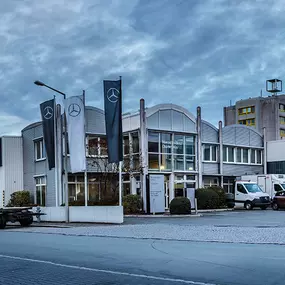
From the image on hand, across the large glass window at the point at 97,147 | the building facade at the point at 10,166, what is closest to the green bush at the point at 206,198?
the large glass window at the point at 97,147

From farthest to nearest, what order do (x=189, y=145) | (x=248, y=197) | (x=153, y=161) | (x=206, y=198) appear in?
(x=189, y=145), (x=248, y=197), (x=153, y=161), (x=206, y=198)

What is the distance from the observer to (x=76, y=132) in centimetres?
2770

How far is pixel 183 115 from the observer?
4081cm

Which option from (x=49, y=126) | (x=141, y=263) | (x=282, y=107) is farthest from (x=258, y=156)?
(x=282, y=107)

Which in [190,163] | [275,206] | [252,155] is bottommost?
[275,206]

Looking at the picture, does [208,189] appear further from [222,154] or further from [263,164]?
[263,164]

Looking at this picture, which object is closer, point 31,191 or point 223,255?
point 223,255

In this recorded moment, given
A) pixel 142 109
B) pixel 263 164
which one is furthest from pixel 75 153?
pixel 263 164

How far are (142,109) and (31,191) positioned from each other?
36.8 ft

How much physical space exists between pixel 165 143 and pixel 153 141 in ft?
4.07

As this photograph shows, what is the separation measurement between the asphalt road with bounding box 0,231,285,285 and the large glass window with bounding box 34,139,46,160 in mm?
23831

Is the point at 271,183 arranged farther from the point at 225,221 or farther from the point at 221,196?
the point at 225,221

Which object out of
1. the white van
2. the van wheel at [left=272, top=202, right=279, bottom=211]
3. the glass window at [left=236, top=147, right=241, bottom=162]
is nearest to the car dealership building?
the glass window at [left=236, top=147, right=241, bottom=162]

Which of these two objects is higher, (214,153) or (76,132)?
(76,132)
